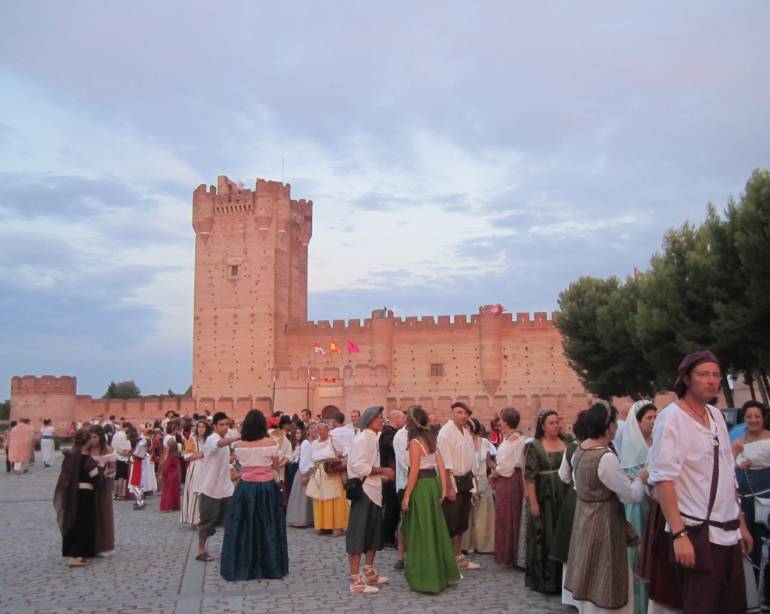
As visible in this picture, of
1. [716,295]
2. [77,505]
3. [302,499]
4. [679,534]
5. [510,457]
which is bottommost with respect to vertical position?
[302,499]

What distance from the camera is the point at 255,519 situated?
23.8 feet

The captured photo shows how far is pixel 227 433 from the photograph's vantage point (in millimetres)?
8789

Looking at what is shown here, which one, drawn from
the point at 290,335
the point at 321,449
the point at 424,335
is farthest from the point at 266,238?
the point at 321,449

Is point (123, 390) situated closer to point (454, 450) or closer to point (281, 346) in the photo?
point (281, 346)

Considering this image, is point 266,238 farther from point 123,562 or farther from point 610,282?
point 123,562

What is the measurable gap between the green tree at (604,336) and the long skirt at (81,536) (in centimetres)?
2117

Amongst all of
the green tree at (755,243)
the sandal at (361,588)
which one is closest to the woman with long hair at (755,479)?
the sandal at (361,588)

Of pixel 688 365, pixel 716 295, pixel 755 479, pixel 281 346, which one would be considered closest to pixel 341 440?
pixel 755 479

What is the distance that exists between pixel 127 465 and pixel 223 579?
865 centimetres

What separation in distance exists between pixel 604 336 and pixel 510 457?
21.3m

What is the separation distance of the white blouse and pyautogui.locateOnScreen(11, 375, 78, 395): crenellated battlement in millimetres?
41657

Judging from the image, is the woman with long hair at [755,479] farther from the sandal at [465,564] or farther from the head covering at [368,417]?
the head covering at [368,417]

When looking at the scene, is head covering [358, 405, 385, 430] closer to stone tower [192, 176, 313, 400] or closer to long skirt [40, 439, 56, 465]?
long skirt [40, 439, 56, 465]

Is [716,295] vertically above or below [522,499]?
above
